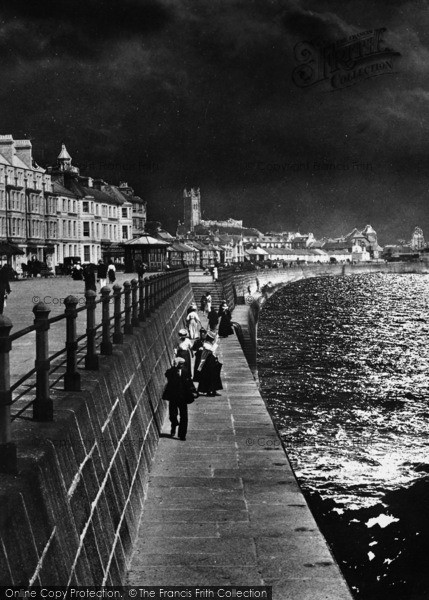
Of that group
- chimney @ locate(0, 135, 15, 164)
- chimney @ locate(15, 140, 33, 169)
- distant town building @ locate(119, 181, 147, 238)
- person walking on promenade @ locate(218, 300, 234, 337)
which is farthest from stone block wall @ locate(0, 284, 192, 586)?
distant town building @ locate(119, 181, 147, 238)

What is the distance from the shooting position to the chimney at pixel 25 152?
63469mm

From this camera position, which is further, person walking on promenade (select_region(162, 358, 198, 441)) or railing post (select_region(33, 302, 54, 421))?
person walking on promenade (select_region(162, 358, 198, 441))

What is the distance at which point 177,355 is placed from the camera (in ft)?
43.8

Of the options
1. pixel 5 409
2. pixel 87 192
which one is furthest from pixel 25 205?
pixel 5 409

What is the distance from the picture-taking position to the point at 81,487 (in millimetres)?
5992

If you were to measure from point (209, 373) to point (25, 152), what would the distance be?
52.7 metres

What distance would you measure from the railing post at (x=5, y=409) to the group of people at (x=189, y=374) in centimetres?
768

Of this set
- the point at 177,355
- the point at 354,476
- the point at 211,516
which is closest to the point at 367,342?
the point at 354,476

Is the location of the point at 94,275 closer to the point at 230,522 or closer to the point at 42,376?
the point at 230,522

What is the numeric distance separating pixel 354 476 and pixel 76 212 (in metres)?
62.0

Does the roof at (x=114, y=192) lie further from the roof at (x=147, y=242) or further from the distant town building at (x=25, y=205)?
the roof at (x=147, y=242)

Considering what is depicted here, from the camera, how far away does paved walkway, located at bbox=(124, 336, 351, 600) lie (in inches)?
313

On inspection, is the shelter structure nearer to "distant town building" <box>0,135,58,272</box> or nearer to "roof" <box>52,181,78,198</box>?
"distant town building" <box>0,135,58,272</box>

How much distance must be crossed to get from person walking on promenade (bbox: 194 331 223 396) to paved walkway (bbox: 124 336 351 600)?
2.41 metres
